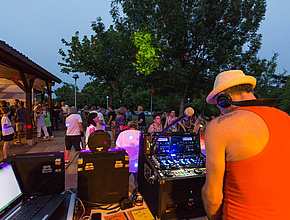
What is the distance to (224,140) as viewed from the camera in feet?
3.80

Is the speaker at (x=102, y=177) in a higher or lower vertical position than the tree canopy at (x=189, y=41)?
lower

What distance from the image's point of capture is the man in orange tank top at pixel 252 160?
1082 millimetres

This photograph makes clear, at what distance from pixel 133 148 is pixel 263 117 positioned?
268 cm

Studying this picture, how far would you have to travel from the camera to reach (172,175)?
2.04 m

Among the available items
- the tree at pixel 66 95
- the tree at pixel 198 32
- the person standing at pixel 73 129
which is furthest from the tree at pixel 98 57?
the tree at pixel 66 95

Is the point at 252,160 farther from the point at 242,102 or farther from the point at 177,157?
the point at 177,157

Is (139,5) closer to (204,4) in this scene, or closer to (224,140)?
(204,4)

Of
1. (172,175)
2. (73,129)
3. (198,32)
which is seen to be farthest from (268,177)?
(198,32)

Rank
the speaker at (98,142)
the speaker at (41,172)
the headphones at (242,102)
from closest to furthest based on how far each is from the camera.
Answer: the headphones at (242,102) → the speaker at (41,172) → the speaker at (98,142)

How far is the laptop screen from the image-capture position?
5.13ft

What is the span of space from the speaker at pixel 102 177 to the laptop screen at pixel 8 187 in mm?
654

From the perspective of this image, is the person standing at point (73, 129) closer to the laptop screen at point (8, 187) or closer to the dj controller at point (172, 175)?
the dj controller at point (172, 175)

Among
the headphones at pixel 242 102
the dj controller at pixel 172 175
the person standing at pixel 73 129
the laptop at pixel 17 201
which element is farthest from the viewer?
the person standing at pixel 73 129

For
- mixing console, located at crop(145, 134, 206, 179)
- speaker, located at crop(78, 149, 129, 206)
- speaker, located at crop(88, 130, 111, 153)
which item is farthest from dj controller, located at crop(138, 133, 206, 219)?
speaker, located at crop(88, 130, 111, 153)
